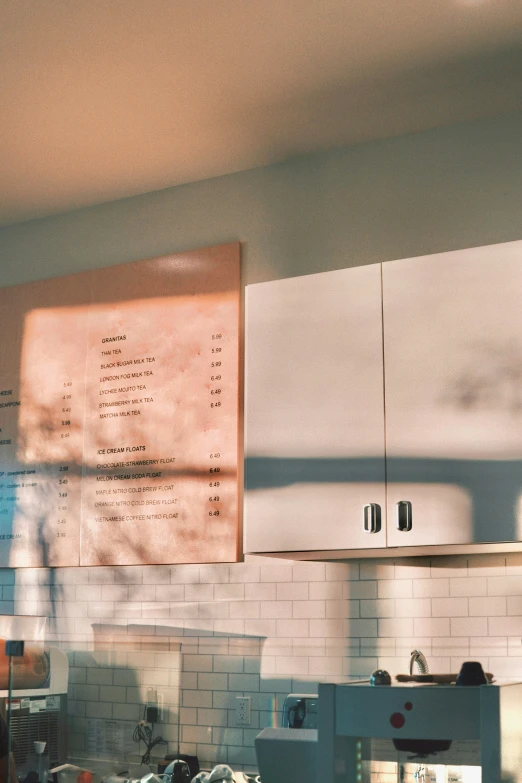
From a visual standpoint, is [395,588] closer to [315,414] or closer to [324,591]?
Answer: [324,591]

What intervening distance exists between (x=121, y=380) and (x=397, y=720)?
6.11 ft

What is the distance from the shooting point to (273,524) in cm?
286

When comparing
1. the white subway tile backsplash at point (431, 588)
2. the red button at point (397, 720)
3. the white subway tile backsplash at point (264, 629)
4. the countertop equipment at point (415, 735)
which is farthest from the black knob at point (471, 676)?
the white subway tile backsplash at point (431, 588)

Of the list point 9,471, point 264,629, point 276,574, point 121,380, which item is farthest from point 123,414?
point 264,629

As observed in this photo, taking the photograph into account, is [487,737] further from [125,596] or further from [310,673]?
[125,596]

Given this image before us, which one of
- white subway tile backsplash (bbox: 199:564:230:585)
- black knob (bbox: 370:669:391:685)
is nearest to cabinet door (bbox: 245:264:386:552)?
black knob (bbox: 370:669:391:685)

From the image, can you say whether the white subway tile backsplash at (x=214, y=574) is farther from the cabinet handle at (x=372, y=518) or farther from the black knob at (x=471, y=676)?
the black knob at (x=471, y=676)

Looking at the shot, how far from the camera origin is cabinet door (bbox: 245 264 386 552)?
2.75 m

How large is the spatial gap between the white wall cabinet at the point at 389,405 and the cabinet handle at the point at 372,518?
0.02 meters

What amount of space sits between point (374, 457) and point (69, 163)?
1.67 m

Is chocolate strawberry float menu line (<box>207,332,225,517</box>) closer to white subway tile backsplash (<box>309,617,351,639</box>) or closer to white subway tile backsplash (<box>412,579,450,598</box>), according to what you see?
white subway tile backsplash (<box>309,617,351,639</box>)

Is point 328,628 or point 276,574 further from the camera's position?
point 276,574

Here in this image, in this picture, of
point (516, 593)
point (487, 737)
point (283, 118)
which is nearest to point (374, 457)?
point (516, 593)

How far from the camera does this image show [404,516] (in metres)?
2.63
